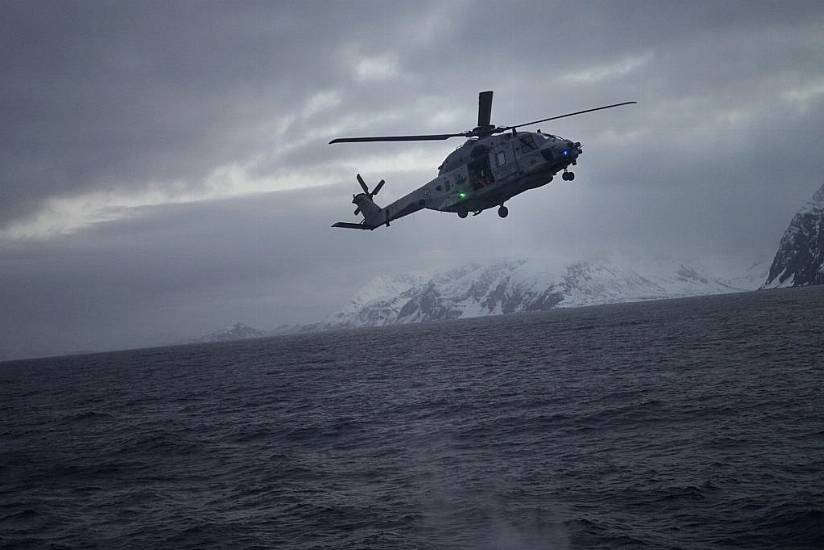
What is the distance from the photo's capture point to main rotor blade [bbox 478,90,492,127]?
94.4 ft

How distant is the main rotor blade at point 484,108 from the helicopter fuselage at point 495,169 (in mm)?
897

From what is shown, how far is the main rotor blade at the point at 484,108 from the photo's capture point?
28781mm

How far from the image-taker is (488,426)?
119 feet

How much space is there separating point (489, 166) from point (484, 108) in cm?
291

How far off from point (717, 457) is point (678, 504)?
19.3 feet

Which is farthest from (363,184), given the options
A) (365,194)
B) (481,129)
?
(481,129)

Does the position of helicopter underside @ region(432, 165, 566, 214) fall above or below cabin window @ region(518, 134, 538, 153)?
below

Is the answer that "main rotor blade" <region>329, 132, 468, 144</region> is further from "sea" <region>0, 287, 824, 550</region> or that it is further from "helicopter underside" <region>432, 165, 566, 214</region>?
"sea" <region>0, 287, 824, 550</region>

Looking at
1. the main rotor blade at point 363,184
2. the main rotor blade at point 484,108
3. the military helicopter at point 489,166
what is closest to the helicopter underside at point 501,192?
the military helicopter at point 489,166

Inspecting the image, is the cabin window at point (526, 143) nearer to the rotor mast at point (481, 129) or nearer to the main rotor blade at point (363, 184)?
the rotor mast at point (481, 129)

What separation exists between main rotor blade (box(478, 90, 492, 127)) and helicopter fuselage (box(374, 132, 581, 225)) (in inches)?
35.3

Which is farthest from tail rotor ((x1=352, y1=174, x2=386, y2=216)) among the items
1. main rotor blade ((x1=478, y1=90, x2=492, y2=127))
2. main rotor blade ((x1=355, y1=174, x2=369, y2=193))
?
main rotor blade ((x1=478, y1=90, x2=492, y2=127))

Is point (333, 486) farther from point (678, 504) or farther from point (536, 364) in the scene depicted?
point (536, 364)

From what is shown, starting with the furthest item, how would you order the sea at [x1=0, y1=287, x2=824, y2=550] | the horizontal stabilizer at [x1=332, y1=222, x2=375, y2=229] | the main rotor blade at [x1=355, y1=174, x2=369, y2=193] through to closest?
1. the main rotor blade at [x1=355, y1=174, x2=369, y2=193]
2. the horizontal stabilizer at [x1=332, y1=222, x2=375, y2=229]
3. the sea at [x1=0, y1=287, x2=824, y2=550]
